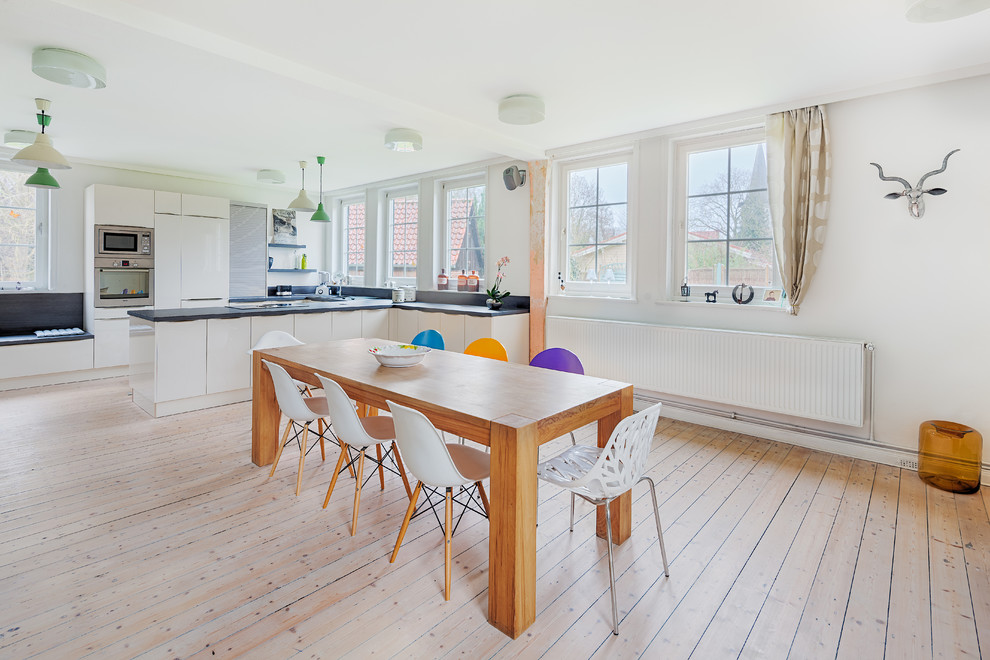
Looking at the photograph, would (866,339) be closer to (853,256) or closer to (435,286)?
(853,256)

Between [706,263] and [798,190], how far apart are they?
888 mm

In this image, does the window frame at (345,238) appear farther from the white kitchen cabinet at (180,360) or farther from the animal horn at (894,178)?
the animal horn at (894,178)

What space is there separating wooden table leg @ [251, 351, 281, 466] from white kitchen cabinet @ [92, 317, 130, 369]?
3.48m

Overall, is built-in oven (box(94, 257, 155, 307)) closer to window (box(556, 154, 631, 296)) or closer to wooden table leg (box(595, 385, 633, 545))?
window (box(556, 154, 631, 296))

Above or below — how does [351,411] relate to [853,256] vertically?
below

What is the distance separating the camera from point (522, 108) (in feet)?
11.7

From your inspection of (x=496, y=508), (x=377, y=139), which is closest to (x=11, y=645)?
(x=496, y=508)

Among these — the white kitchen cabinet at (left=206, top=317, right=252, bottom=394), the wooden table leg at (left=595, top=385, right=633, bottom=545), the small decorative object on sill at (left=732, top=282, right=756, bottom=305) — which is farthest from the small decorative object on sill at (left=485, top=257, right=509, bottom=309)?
the wooden table leg at (left=595, top=385, right=633, bottom=545)

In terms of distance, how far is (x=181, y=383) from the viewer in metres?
4.24

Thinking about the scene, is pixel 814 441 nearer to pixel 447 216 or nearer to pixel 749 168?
pixel 749 168

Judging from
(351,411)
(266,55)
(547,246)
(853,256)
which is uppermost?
(266,55)

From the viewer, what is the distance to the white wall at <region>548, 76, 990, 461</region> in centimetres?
310

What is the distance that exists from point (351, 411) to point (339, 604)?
0.78 m

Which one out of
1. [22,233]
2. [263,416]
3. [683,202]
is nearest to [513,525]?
[263,416]
